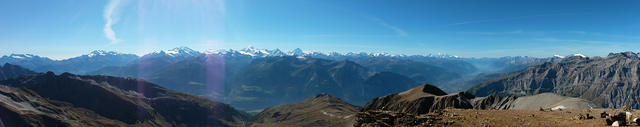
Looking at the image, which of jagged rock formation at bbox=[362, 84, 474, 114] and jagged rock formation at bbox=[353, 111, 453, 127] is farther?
jagged rock formation at bbox=[362, 84, 474, 114]

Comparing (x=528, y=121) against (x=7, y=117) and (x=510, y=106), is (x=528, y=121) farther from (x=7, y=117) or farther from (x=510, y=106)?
(x=7, y=117)

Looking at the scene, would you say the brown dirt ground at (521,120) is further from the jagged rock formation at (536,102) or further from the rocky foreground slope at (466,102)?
the jagged rock formation at (536,102)

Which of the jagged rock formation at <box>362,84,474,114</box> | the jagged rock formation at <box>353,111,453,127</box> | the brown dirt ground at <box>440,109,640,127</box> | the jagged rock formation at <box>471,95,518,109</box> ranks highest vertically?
the brown dirt ground at <box>440,109,640,127</box>

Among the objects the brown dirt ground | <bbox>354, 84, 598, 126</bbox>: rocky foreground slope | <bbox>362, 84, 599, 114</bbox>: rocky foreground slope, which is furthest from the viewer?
<bbox>362, 84, 599, 114</bbox>: rocky foreground slope

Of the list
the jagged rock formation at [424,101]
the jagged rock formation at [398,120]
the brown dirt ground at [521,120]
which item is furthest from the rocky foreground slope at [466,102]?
the brown dirt ground at [521,120]

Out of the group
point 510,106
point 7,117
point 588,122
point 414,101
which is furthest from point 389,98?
point 7,117

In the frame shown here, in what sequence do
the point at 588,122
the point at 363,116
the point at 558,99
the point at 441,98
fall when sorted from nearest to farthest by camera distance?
the point at 588,122, the point at 363,116, the point at 558,99, the point at 441,98

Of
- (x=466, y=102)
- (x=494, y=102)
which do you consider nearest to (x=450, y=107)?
(x=494, y=102)

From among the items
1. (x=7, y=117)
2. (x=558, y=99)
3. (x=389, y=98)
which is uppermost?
(x=558, y=99)

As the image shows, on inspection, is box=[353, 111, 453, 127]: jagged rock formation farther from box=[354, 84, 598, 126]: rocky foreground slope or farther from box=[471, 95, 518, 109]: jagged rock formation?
box=[471, 95, 518, 109]: jagged rock formation

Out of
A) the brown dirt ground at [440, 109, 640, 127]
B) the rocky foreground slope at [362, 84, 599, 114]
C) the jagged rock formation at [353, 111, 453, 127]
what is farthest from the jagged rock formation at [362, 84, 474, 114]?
the brown dirt ground at [440, 109, 640, 127]

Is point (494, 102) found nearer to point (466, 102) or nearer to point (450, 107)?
point (466, 102)
